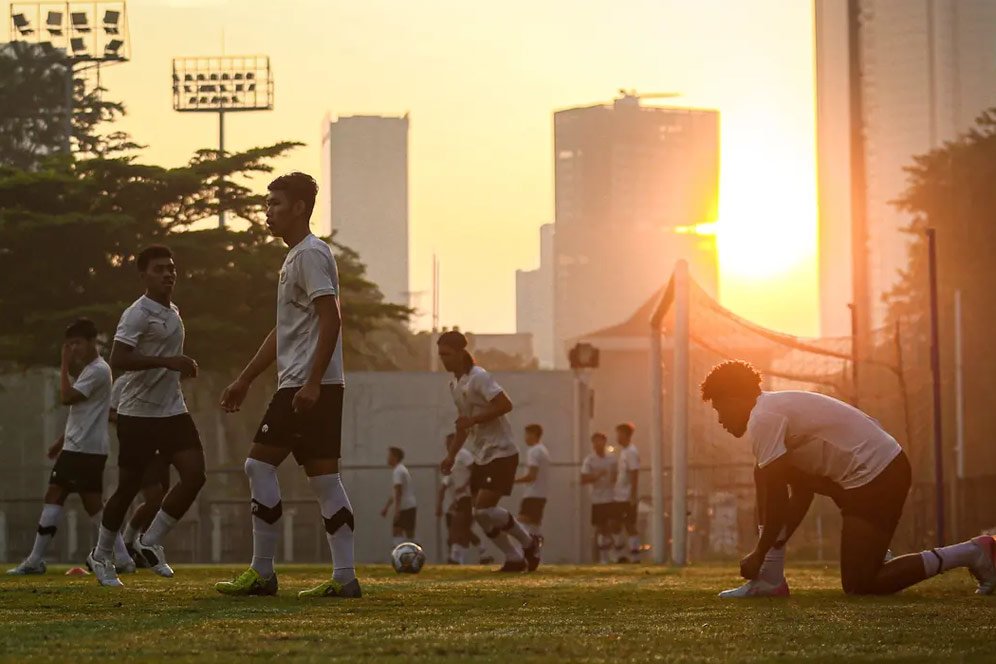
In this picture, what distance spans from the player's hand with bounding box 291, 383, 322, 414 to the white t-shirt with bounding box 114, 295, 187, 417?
2.85m

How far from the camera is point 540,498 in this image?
24484 millimetres

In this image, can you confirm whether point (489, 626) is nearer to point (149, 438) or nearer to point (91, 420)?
point (149, 438)

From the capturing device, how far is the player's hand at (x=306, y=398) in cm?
903

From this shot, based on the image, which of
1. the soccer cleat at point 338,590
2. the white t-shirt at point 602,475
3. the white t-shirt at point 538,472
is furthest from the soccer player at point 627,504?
the soccer cleat at point 338,590

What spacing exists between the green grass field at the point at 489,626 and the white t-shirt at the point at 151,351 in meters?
1.37

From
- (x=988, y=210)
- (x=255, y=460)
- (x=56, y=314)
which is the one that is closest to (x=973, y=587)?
(x=255, y=460)

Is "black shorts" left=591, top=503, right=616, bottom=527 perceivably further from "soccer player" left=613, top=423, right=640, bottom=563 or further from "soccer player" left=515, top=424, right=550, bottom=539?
"soccer player" left=515, top=424, right=550, bottom=539

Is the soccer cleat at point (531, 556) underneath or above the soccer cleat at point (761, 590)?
underneath

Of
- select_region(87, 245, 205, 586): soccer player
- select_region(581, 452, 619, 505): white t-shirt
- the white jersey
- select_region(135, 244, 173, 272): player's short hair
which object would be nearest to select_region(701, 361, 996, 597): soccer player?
select_region(87, 245, 205, 586): soccer player

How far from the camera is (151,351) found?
39.4 ft

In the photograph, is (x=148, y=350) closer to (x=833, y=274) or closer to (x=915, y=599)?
(x=915, y=599)

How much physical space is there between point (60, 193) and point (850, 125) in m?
16.7

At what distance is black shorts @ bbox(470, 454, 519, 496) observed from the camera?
16266 mm

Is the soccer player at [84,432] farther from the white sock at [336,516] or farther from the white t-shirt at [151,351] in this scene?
the white sock at [336,516]
